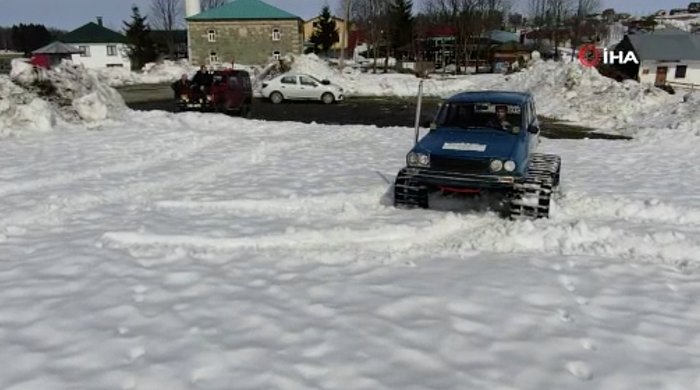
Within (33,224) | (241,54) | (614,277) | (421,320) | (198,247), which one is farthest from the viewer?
(241,54)

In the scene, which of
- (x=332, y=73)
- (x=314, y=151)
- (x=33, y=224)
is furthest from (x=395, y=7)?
(x=33, y=224)

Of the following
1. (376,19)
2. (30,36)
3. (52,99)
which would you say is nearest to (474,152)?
(52,99)

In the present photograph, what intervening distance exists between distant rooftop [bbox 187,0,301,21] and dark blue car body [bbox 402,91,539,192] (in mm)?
55098

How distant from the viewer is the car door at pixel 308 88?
2859 cm

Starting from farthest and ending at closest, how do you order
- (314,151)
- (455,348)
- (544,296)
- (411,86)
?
(411,86) → (314,151) → (544,296) → (455,348)

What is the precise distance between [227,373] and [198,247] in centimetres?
289

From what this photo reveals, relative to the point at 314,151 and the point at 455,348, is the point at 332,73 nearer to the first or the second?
the point at 314,151

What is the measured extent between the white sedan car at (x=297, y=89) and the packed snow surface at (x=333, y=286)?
1888cm

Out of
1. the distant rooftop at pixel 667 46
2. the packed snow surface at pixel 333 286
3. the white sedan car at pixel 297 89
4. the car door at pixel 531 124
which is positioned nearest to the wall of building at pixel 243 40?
the white sedan car at pixel 297 89

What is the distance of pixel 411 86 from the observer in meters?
37.9

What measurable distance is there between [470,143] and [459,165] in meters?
0.43

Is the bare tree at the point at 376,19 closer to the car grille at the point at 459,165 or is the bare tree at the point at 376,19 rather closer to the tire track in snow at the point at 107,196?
the tire track in snow at the point at 107,196

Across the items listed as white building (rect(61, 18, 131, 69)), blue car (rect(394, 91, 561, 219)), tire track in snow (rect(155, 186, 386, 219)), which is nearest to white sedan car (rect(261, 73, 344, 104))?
tire track in snow (rect(155, 186, 386, 219))

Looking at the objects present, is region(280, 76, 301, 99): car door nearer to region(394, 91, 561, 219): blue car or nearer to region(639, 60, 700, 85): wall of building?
region(394, 91, 561, 219): blue car
